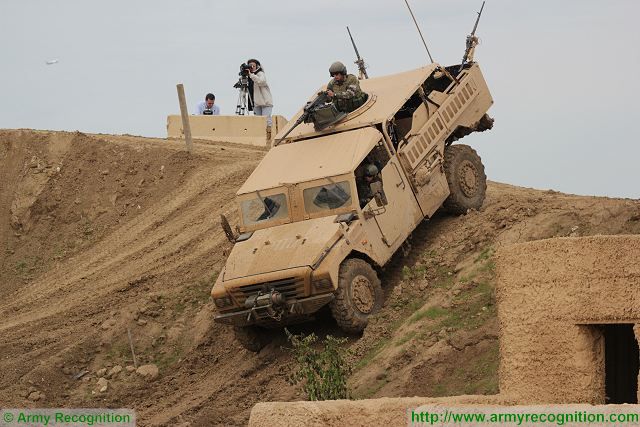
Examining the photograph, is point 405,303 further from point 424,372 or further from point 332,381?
point 332,381

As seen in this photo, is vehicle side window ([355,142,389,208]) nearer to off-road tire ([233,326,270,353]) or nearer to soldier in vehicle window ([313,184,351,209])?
soldier in vehicle window ([313,184,351,209])

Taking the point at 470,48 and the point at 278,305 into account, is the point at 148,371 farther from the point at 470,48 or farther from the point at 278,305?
the point at 470,48

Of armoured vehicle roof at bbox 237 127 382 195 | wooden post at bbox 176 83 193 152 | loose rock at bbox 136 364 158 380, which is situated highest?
wooden post at bbox 176 83 193 152

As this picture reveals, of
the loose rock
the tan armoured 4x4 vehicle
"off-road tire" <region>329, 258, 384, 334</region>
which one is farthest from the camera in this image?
the loose rock

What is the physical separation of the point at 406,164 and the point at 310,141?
132 centimetres

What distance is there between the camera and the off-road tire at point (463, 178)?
2066 centimetres

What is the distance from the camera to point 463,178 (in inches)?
822

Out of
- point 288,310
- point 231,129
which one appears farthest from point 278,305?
point 231,129

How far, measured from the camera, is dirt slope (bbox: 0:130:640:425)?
57.0 ft

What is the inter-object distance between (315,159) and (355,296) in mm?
2006

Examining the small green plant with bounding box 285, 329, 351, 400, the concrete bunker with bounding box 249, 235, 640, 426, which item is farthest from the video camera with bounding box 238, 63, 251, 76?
the concrete bunker with bounding box 249, 235, 640, 426

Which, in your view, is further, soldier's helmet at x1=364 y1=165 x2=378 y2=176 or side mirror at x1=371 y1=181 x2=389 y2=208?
soldier's helmet at x1=364 y1=165 x2=378 y2=176

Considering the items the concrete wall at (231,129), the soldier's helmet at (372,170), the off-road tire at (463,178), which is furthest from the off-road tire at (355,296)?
the concrete wall at (231,129)

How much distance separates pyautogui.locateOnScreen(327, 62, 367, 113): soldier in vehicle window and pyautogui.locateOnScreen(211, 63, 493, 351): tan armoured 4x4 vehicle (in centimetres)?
17
